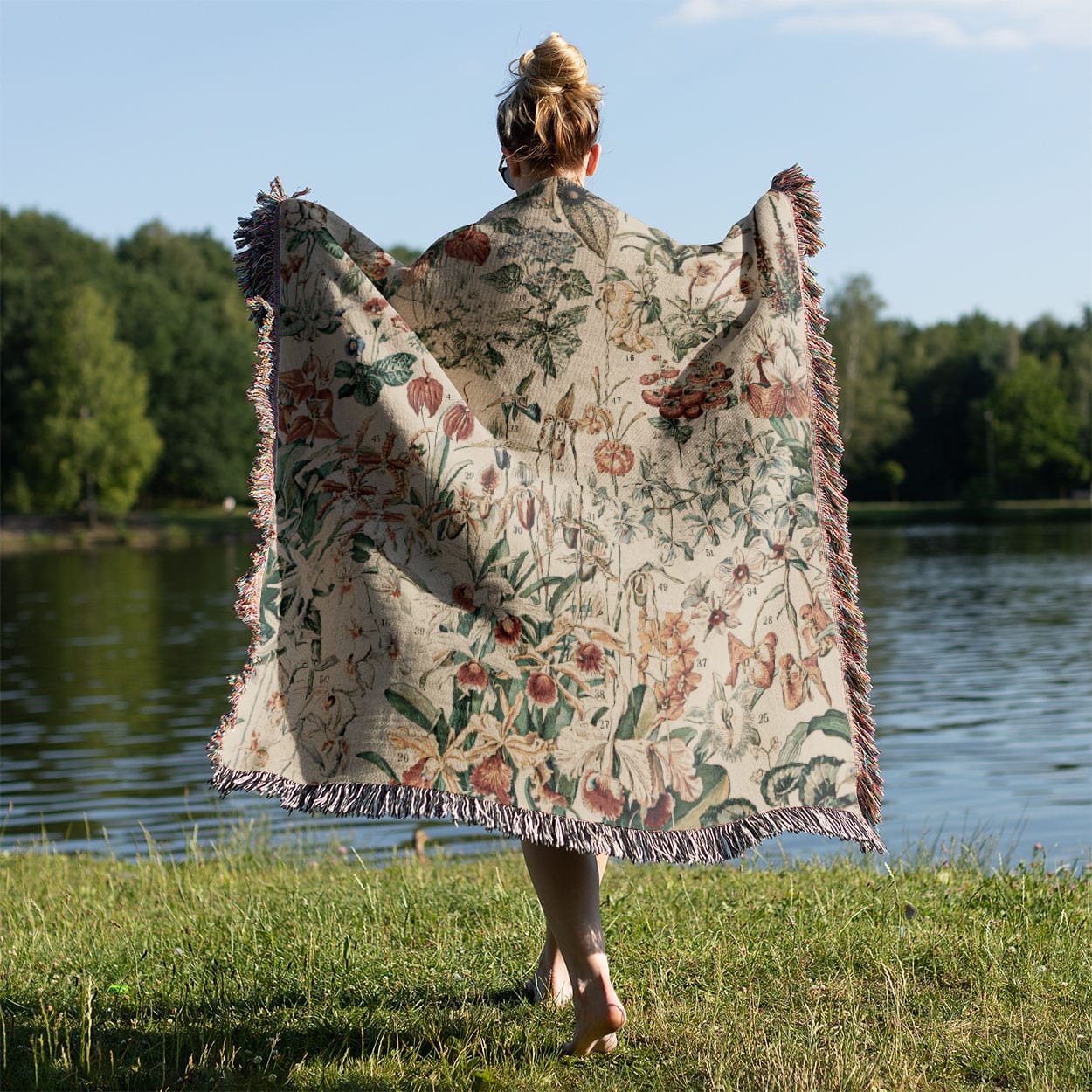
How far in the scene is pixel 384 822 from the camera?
29.6 ft

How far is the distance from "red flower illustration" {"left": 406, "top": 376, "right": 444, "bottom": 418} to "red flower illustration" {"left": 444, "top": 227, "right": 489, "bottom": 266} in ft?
0.96

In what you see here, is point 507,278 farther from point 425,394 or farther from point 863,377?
point 863,377

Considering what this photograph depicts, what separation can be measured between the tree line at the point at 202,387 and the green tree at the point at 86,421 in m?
0.06

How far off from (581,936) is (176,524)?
50.7 meters

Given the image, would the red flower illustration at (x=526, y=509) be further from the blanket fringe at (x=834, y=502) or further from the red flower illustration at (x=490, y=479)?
the blanket fringe at (x=834, y=502)

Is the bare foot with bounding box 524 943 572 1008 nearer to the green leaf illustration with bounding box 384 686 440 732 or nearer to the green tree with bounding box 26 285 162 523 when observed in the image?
the green leaf illustration with bounding box 384 686 440 732

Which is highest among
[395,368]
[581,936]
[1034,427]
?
[1034,427]

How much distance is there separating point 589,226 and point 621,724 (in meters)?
1.10

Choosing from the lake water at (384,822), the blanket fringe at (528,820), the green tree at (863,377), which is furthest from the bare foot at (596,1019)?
the green tree at (863,377)

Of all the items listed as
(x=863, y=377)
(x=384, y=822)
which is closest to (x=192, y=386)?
(x=863, y=377)

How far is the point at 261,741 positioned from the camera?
2.84 meters

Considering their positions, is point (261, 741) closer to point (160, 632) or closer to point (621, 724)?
point (621, 724)

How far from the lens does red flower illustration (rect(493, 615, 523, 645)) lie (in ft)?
9.31

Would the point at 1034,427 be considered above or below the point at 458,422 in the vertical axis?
above
